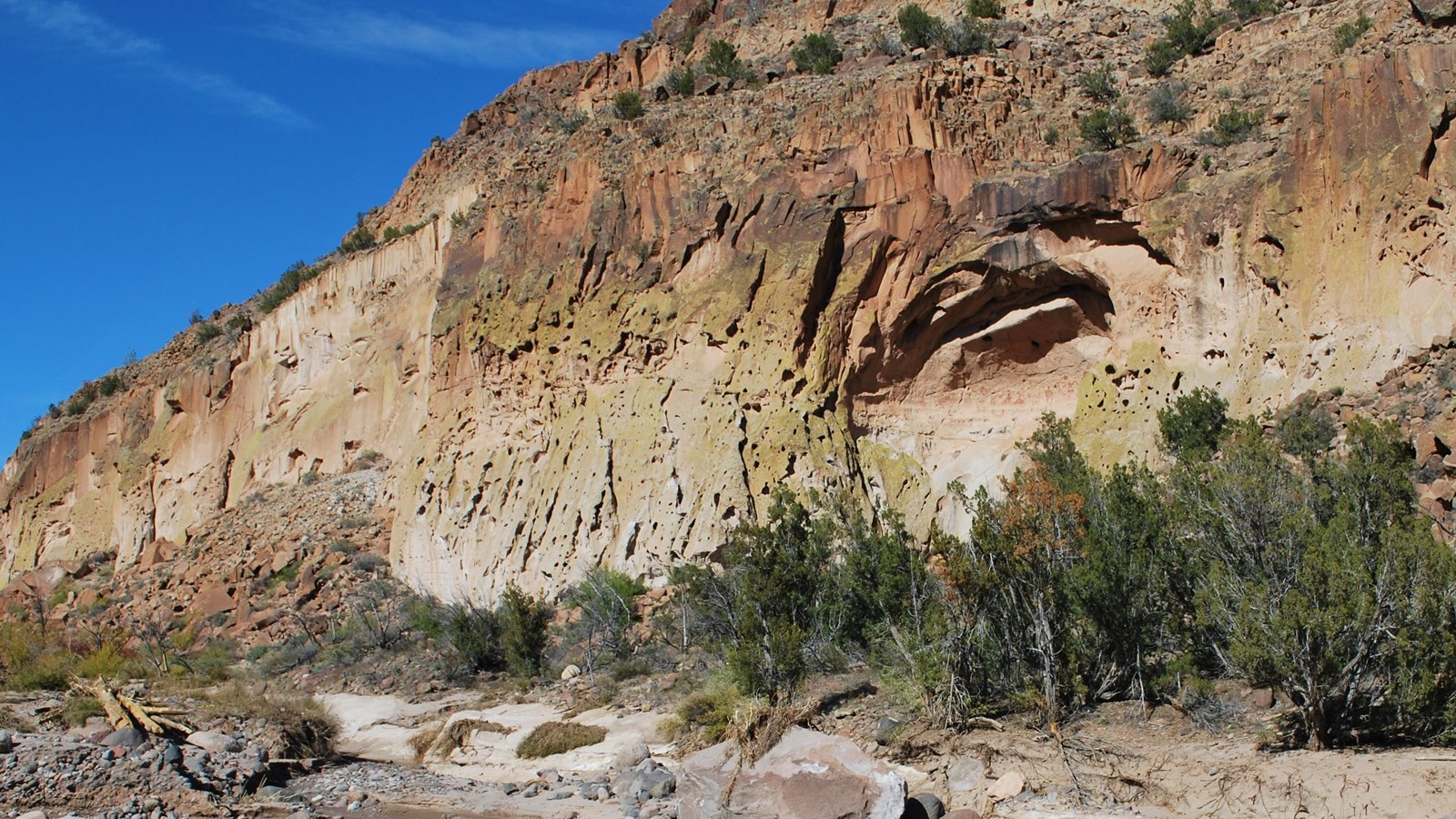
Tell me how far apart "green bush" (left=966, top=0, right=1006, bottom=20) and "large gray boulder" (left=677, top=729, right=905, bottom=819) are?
27815 mm

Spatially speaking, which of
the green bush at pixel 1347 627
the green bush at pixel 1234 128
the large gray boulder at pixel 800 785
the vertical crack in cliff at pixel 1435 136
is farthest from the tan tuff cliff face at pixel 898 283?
the large gray boulder at pixel 800 785

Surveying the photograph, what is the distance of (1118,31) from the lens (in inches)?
1281

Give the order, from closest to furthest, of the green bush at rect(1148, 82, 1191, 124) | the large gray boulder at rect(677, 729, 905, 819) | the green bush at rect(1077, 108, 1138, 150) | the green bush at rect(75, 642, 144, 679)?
the large gray boulder at rect(677, 729, 905, 819), the green bush at rect(75, 642, 144, 679), the green bush at rect(1077, 108, 1138, 150), the green bush at rect(1148, 82, 1191, 124)

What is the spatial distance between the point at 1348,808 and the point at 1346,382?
11.7m

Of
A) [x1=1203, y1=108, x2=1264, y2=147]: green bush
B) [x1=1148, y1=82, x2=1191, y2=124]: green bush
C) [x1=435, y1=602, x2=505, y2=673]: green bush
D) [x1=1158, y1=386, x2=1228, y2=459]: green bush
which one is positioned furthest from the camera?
[x1=1148, y1=82, x2=1191, y2=124]: green bush

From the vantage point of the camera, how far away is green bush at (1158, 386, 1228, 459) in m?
20.7

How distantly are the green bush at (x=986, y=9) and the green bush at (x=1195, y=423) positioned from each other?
1756 cm

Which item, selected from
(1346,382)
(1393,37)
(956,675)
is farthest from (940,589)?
(1393,37)

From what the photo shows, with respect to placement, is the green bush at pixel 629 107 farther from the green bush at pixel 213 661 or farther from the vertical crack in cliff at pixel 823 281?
the green bush at pixel 213 661

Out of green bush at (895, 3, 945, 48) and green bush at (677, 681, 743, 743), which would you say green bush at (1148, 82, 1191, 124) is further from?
green bush at (677, 681, 743, 743)

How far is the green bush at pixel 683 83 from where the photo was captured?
111 feet

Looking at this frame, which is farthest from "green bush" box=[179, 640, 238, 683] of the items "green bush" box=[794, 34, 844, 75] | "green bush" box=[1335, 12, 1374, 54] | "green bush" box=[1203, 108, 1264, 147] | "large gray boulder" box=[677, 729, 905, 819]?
"green bush" box=[1335, 12, 1374, 54]

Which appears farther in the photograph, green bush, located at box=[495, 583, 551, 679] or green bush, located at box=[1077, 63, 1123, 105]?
green bush, located at box=[1077, 63, 1123, 105]

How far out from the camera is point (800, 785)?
37.4 ft
